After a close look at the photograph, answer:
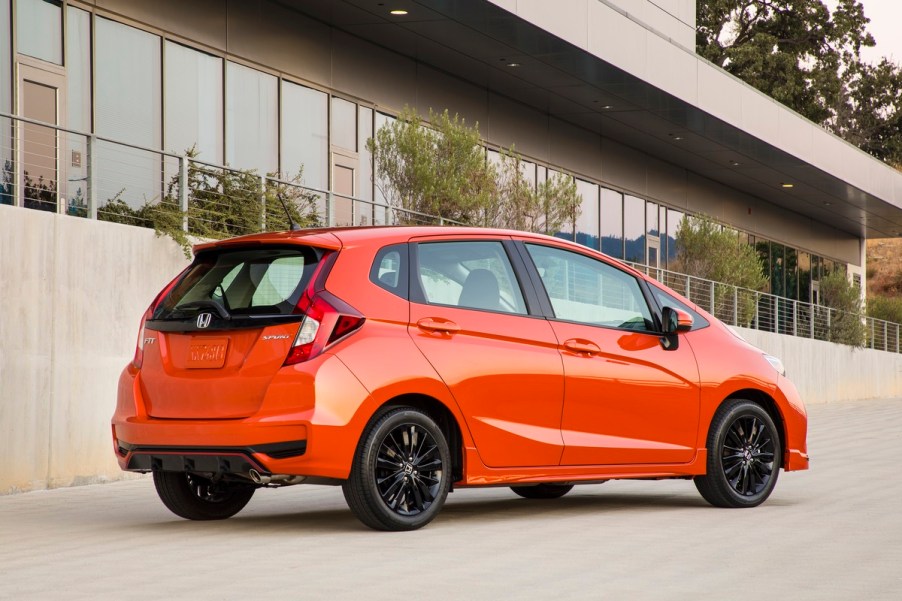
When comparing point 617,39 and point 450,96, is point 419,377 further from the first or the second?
point 450,96

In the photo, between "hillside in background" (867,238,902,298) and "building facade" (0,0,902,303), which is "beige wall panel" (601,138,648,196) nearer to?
"building facade" (0,0,902,303)

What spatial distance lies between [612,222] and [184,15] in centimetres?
1542

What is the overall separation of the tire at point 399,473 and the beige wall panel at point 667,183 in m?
26.9

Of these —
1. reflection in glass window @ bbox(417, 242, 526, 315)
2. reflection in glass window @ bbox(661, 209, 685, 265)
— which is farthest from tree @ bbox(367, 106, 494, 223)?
reflection in glass window @ bbox(661, 209, 685, 265)

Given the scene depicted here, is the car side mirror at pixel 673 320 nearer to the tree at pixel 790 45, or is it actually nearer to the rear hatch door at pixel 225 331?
the rear hatch door at pixel 225 331

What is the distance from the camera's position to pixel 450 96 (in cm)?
2506

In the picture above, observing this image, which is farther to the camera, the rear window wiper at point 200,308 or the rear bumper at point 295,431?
the rear window wiper at point 200,308

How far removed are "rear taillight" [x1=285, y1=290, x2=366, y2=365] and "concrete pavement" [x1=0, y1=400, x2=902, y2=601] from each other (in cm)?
102

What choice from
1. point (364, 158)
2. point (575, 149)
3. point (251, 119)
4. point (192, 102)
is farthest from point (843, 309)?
point (192, 102)

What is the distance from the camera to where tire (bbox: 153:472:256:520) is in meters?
8.58

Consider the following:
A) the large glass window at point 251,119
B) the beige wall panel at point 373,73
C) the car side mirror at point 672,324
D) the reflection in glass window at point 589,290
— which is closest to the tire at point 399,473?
the reflection in glass window at point 589,290

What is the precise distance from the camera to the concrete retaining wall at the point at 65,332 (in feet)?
36.6

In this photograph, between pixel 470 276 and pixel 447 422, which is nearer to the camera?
pixel 447 422

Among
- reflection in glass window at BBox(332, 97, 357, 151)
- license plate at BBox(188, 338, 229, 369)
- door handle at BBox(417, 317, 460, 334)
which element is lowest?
license plate at BBox(188, 338, 229, 369)
